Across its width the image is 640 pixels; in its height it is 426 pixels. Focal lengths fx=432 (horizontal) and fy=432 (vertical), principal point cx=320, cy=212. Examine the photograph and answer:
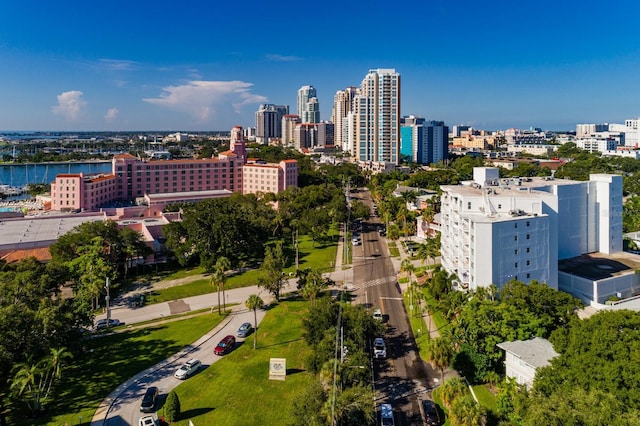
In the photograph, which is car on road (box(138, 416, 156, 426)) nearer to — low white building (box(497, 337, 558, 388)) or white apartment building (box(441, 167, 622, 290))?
low white building (box(497, 337, 558, 388))

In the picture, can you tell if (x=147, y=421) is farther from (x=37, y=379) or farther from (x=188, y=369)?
(x=37, y=379)

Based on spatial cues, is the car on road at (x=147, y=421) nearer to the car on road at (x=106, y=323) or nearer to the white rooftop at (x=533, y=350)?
the car on road at (x=106, y=323)

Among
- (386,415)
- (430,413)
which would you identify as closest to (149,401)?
(386,415)

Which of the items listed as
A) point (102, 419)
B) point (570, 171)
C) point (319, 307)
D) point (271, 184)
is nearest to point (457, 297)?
point (319, 307)

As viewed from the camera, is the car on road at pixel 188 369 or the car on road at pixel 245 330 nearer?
the car on road at pixel 188 369

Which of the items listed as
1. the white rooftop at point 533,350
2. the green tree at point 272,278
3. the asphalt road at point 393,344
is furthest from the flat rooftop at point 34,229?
the white rooftop at point 533,350

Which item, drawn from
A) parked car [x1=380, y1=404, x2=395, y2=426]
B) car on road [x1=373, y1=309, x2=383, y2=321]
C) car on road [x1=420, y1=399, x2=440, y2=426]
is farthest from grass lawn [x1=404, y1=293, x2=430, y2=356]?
parked car [x1=380, y1=404, x2=395, y2=426]

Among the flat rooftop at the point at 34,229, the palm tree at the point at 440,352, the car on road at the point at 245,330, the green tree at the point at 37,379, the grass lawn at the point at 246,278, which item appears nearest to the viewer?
the green tree at the point at 37,379
